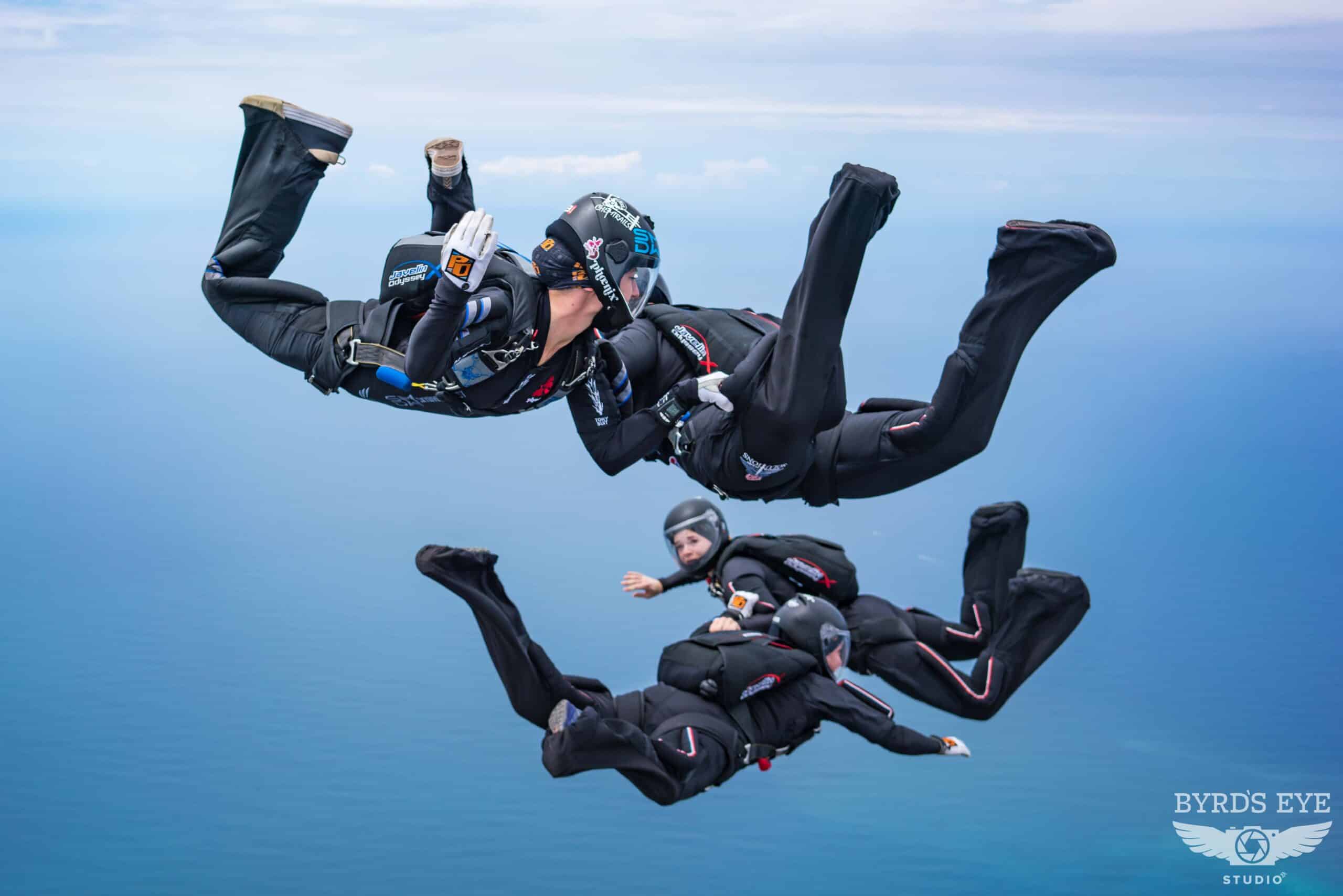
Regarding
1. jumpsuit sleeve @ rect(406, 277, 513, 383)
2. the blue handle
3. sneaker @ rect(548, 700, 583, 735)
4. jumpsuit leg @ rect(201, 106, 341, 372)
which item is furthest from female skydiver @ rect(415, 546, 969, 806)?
jumpsuit leg @ rect(201, 106, 341, 372)

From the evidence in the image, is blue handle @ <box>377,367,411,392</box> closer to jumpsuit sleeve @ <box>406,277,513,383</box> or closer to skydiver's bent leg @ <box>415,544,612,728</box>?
jumpsuit sleeve @ <box>406,277,513,383</box>

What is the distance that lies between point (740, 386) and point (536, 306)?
1020mm

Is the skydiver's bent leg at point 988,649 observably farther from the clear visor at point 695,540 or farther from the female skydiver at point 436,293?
the female skydiver at point 436,293

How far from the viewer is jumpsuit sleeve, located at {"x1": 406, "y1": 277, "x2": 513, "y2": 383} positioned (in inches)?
222

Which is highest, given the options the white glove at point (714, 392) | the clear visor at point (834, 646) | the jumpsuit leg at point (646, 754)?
the white glove at point (714, 392)

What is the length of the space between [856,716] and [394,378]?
3.55 m

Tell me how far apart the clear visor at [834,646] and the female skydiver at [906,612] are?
38cm

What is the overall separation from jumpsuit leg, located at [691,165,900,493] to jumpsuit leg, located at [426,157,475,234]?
5.96 feet

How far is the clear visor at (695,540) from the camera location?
881 cm

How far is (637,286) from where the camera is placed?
240 inches

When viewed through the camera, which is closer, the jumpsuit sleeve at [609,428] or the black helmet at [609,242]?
the black helmet at [609,242]

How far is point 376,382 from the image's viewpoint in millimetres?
6578

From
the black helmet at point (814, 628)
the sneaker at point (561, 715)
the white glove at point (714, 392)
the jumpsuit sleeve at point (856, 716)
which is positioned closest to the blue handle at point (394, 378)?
the white glove at point (714, 392)

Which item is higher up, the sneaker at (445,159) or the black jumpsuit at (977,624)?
the sneaker at (445,159)
